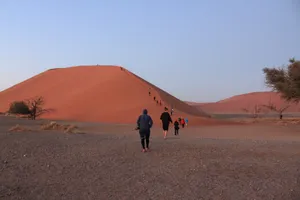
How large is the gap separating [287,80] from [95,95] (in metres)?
33.0

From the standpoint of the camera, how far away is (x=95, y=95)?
5822 centimetres

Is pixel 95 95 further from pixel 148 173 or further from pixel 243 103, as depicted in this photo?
pixel 243 103

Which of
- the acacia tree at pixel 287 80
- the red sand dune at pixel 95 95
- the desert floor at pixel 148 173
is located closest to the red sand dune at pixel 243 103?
the red sand dune at pixel 95 95

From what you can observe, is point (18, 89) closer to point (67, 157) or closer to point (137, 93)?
point (137, 93)

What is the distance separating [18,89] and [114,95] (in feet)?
108

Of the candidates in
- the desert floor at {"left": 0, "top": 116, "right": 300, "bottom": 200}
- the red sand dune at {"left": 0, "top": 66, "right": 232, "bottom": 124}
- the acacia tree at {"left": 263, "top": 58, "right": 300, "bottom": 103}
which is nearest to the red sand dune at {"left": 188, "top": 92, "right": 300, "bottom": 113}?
the red sand dune at {"left": 0, "top": 66, "right": 232, "bottom": 124}

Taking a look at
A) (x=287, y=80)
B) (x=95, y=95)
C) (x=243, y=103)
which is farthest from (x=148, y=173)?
(x=243, y=103)

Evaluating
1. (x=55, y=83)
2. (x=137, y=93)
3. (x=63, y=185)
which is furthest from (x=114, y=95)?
(x=63, y=185)

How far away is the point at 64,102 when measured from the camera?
60.1 meters

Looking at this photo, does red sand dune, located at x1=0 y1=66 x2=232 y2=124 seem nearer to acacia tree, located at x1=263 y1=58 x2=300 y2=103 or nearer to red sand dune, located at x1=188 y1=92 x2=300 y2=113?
acacia tree, located at x1=263 y1=58 x2=300 y2=103

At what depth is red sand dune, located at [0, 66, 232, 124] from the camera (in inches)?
1871

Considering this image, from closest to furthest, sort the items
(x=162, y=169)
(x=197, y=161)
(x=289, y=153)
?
(x=162, y=169)
(x=197, y=161)
(x=289, y=153)

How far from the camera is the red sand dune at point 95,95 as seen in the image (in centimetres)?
4753

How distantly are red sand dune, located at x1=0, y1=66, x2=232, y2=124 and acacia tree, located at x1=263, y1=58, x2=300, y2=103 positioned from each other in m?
9.42
